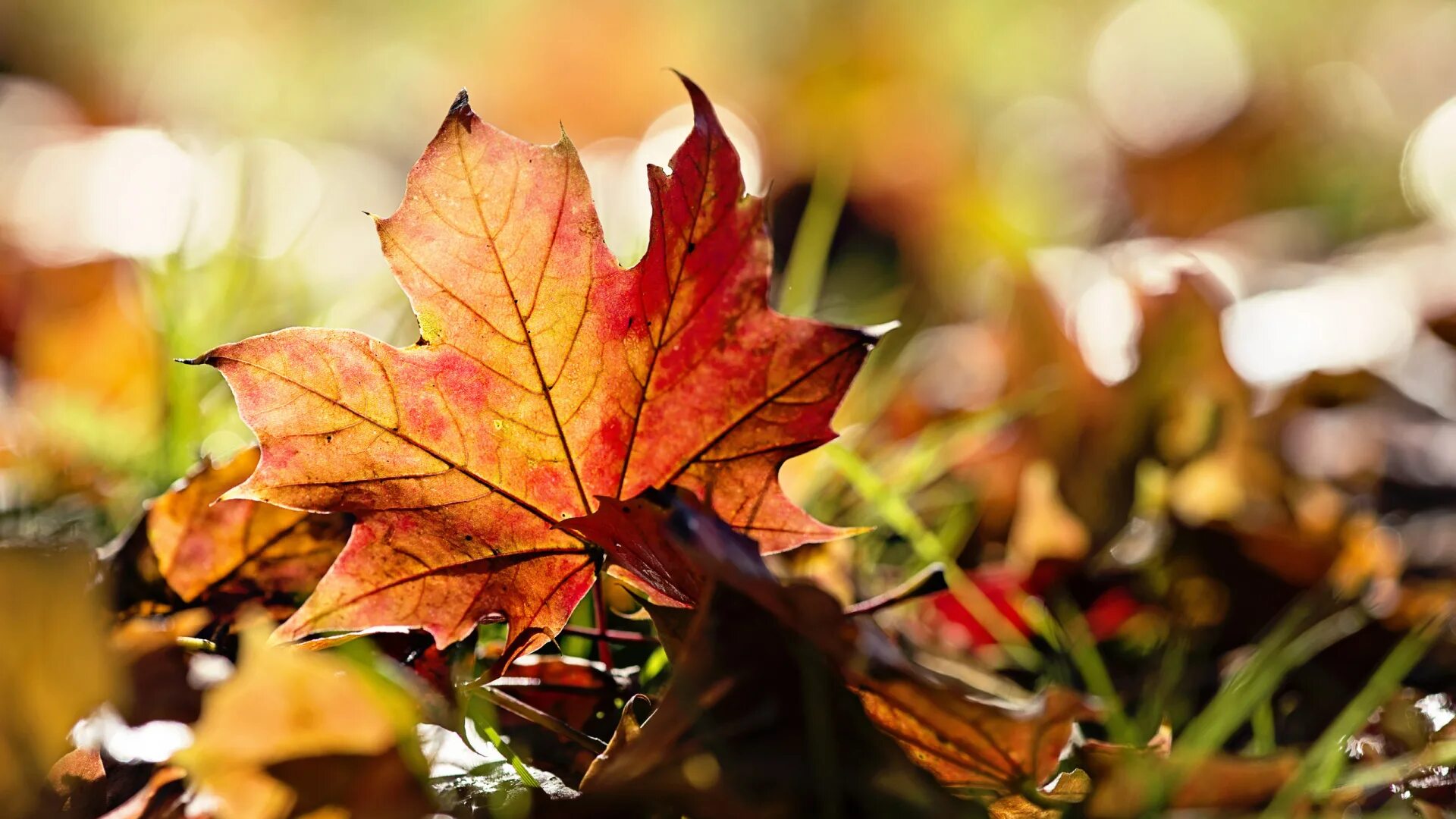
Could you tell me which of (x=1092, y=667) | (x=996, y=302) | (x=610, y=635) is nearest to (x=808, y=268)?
(x=996, y=302)

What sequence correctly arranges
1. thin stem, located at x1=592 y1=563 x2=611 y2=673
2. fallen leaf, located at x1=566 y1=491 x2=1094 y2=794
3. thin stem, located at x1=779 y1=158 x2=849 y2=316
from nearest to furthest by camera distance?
fallen leaf, located at x1=566 y1=491 x2=1094 y2=794 < thin stem, located at x1=592 y1=563 x2=611 y2=673 < thin stem, located at x1=779 y1=158 x2=849 y2=316

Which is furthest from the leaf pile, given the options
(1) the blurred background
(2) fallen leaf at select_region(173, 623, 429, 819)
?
(1) the blurred background

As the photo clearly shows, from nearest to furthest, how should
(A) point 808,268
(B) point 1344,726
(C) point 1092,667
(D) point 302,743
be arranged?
(D) point 302,743 → (B) point 1344,726 → (C) point 1092,667 → (A) point 808,268

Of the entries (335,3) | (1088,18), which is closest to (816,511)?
(1088,18)

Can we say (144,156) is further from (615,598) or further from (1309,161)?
(1309,161)

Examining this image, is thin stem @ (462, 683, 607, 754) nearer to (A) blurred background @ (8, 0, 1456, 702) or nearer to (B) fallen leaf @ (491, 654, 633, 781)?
(B) fallen leaf @ (491, 654, 633, 781)

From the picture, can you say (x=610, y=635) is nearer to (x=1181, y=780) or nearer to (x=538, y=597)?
(x=538, y=597)

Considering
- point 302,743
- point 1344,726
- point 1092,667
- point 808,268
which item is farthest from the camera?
point 808,268
